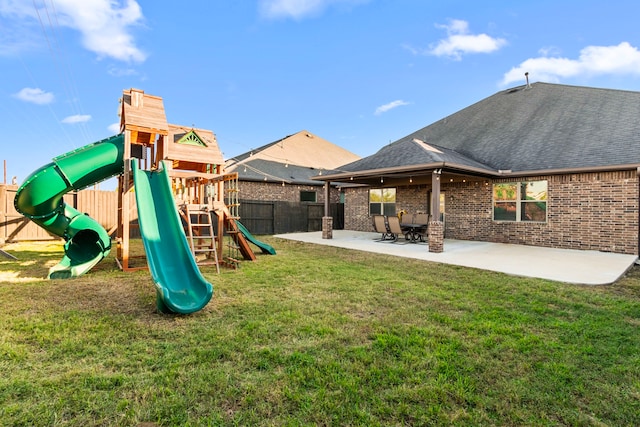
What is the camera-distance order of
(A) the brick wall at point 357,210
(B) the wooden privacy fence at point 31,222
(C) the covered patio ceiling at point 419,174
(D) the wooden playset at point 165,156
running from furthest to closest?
(A) the brick wall at point 357,210, (B) the wooden privacy fence at point 31,222, (C) the covered patio ceiling at point 419,174, (D) the wooden playset at point 165,156

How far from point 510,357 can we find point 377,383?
54.1 inches

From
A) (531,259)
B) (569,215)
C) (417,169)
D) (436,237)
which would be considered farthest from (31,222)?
(569,215)

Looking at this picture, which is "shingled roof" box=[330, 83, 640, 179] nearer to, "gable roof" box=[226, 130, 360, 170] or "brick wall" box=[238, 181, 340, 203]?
"brick wall" box=[238, 181, 340, 203]

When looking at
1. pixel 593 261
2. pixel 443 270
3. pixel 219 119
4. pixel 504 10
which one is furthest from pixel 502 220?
pixel 219 119

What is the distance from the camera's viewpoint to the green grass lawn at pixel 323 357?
2.07 meters

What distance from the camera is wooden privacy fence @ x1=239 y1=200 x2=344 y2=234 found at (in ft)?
49.7

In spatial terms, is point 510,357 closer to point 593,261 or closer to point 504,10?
point 593,261

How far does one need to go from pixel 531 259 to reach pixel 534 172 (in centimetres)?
363

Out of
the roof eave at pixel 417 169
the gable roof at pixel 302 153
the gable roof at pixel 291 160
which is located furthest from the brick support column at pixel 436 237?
the gable roof at pixel 302 153

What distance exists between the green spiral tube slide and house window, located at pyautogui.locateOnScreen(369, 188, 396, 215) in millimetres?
11659

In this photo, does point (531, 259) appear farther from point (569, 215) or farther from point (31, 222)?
point (31, 222)

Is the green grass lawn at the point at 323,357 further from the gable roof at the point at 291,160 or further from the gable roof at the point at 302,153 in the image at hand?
the gable roof at the point at 302,153

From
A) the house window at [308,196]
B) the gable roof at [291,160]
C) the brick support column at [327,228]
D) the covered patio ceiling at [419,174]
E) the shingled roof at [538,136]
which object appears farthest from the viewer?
the house window at [308,196]

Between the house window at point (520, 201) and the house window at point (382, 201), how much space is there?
4.80 meters
